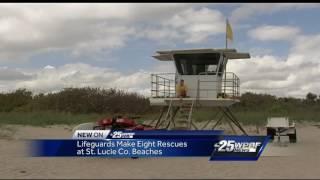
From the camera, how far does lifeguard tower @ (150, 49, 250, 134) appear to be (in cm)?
2481

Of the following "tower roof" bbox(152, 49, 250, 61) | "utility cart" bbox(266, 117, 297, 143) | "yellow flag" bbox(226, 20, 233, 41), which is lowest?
"utility cart" bbox(266, 117, 297, 143)

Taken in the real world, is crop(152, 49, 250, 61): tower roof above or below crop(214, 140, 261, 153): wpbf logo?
above

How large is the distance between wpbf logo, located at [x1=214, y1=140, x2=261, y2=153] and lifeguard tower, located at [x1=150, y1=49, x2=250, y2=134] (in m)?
11.1

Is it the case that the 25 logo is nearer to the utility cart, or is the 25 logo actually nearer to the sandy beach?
the sandy beach

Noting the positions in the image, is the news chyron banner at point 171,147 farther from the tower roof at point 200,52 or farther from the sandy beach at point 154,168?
the tower roof at point 200,52

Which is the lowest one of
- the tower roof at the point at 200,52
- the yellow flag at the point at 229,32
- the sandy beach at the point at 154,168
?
the sandy beach at the point at 154,168

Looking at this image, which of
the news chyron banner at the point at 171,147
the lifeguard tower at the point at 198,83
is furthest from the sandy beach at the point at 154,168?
the lifeguard tower at the point at 198,83

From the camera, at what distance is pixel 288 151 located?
21.8m

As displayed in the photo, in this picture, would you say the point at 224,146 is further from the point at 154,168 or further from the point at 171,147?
the point at 154,168

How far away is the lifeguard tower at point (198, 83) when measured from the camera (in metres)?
24.8

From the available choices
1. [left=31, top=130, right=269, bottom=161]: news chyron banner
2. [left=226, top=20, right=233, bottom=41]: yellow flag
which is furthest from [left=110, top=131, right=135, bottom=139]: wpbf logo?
[left=226, top=20, right=233, bottom=41]: yellow flag

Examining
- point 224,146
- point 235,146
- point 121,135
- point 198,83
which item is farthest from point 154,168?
point 198,83

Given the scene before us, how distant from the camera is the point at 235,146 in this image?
12883 millimetres

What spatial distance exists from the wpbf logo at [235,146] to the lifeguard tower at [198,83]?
11123 mm
